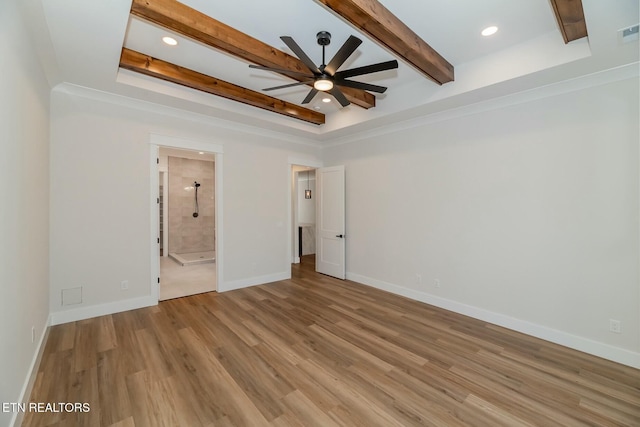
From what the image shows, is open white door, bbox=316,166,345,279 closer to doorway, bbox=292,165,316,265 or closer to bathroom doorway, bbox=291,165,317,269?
bathroom doorway, bbox=291,165,317,269

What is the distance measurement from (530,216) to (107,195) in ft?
17.5

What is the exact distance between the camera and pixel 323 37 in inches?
105

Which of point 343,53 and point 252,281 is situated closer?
Answer: point 343,53

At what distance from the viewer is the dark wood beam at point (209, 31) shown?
2156 mm

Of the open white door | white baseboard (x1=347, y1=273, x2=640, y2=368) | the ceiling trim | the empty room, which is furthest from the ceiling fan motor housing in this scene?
white baseboard (x1=347, y1=273, x2=640, y2=368)

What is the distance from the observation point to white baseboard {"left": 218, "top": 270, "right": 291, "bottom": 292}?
4574 millimetres

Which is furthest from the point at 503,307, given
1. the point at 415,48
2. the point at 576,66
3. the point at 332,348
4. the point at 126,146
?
the point at 126,146

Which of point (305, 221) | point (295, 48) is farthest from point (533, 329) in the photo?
point (305, 221)

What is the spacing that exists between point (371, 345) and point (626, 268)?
2.63m

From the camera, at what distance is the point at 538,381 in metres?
2.32

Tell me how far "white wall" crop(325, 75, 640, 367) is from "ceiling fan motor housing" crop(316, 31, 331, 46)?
217 centimetres

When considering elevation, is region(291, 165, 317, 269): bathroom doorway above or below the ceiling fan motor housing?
below

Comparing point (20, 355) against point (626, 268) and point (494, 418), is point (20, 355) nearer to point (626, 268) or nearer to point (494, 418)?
point (494, 418)

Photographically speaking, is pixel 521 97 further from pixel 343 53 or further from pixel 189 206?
pixel 189 206
